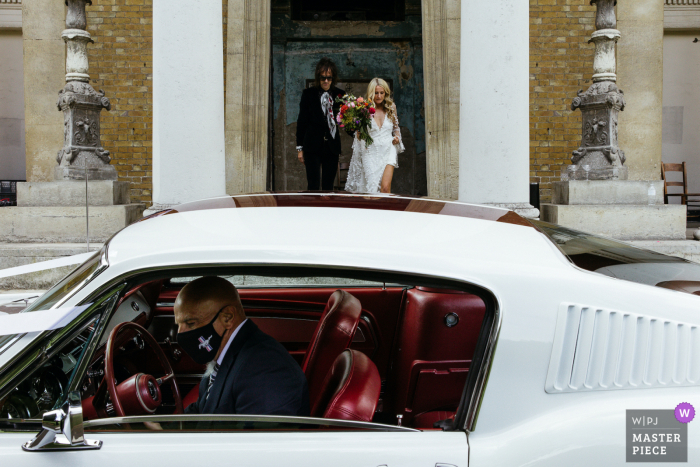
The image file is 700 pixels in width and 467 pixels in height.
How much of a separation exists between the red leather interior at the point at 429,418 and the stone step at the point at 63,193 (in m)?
6.27

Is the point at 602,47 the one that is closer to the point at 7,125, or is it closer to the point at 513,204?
the point at 513,204

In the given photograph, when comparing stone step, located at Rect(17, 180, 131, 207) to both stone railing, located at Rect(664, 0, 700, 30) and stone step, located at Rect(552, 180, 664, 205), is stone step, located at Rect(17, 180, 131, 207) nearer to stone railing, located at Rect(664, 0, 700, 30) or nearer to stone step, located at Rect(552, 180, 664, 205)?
stone step, located at Rect(552, 180, 664, 205)

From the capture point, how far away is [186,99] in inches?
231

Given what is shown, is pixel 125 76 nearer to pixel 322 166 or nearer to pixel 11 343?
pixel 322 166

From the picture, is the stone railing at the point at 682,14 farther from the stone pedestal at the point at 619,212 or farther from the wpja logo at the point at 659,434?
the wpja logo at the point at 659,434

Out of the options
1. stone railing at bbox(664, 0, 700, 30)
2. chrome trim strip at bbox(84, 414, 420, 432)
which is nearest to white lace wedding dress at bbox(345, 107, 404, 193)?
chrome trim strip at bbox(84, 414, 420, 432)

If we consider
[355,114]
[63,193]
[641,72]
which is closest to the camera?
[355,114]

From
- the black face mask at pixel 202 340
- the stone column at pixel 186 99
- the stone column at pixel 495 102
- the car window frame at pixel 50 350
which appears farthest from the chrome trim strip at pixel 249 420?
the stone column at pixel 495 102

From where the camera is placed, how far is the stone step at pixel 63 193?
7.31m

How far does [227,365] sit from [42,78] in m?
9.45

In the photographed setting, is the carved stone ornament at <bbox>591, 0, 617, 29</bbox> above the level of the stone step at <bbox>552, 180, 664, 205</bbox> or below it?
above

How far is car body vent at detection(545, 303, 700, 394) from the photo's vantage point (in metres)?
1.48

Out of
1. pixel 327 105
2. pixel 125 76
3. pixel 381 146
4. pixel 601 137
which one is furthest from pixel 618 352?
pixel 125 76

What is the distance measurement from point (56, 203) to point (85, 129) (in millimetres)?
1155
